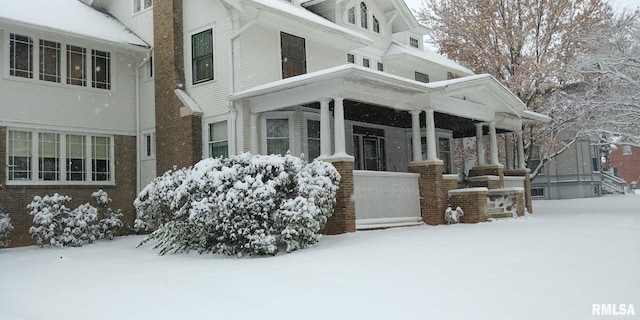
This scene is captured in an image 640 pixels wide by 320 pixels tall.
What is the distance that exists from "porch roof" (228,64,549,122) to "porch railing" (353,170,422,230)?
1873mm

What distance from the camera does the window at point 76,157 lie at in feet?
52.3

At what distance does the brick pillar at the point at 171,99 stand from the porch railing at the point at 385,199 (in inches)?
191

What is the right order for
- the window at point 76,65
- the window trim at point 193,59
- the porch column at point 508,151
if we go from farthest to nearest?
1. the porch column at point 508,151
2. the window at point 76,65
3. the window trim at point 193,59

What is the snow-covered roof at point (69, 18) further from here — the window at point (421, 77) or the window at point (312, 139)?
the window at point (421, 77)

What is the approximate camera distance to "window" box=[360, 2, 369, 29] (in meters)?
20.2

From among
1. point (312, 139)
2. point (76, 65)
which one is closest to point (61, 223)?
point (76, 65)

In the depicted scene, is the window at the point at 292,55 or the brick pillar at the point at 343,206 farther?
the window at the point at 292,55

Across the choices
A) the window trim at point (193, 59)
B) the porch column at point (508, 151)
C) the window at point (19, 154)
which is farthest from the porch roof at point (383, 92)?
the window at point (19, 154)

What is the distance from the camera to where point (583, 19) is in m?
21.4

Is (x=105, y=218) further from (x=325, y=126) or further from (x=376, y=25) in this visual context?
(x=376, y=25)

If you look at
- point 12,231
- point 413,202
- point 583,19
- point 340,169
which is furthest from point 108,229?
point 583,19

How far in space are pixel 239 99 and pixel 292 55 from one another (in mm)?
2528

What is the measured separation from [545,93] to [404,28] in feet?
20.6

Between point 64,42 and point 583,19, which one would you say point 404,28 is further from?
point 64,42
